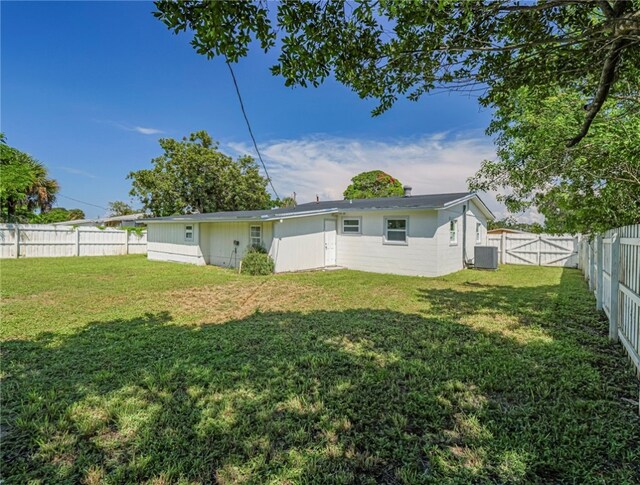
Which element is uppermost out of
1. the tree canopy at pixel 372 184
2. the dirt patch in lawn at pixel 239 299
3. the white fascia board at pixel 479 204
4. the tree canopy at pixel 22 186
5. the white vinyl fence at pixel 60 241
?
the tree canopy at pixel 372 184

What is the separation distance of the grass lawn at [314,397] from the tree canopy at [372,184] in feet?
108

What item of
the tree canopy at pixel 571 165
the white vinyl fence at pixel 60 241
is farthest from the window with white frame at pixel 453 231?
the white vinyl fence at pixel 60 241

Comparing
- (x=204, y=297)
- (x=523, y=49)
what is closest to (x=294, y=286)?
(x=204, y=297)

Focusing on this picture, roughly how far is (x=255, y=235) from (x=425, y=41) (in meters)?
11.7

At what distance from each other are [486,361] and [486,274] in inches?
390

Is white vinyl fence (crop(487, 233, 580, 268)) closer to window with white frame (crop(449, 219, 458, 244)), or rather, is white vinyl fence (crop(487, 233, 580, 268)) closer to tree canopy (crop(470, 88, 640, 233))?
window with white frame (crop(449, 219, 458, 244))

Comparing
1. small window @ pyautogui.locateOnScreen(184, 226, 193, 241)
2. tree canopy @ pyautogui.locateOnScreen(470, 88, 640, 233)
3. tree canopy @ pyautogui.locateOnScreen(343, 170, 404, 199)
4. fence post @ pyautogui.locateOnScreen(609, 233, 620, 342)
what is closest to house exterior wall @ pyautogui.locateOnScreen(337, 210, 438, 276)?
tree canopy @ pyautogui.locateOnScreen(470, 88, 640, 233)

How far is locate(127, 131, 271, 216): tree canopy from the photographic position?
26.9 m

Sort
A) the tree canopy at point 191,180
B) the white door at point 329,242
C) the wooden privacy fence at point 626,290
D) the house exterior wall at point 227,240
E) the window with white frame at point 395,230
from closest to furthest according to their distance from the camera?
the wooden privacy fence at point 626,290 < the window with white frame at point 395,230 < the house exterior wall at point 227,240 < the white door at point 329,242 < the tree canopy at point 191,180

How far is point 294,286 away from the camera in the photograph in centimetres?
1008

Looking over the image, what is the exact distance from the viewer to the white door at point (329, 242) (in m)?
14.7

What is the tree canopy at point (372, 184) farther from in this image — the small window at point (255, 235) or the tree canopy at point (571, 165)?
the tree canopy at point (571, 165)

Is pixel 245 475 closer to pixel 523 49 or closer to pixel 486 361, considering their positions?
pixel 486 361

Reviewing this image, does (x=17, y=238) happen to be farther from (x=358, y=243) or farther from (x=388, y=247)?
(x=388, y=247)
